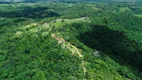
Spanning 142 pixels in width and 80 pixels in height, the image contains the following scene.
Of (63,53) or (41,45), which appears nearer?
(63,53)

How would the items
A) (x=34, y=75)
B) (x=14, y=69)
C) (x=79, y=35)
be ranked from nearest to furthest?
1. (x=34, y=75)
2. (x=14, y=69)
3. (x=79, y=35)

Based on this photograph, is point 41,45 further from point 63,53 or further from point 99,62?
point 99,62

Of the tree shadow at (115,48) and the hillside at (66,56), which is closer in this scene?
the hillside at (66,56)

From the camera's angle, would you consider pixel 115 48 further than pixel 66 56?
Yes

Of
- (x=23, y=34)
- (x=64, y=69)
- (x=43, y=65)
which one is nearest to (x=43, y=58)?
(x=43, y=65)

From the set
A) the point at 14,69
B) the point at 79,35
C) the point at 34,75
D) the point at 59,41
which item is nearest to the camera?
the point at 34,75

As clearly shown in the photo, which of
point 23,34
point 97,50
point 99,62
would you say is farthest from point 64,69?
point 23,34

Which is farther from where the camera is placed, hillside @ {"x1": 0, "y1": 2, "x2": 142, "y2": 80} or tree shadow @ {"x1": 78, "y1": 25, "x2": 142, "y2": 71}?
tree shadow @ {"x1": 78, "y1": 25, "x2": 142, "y2": 71}

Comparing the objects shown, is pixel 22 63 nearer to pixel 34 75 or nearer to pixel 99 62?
pixel 34 75

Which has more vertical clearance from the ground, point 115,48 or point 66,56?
point 66,56
